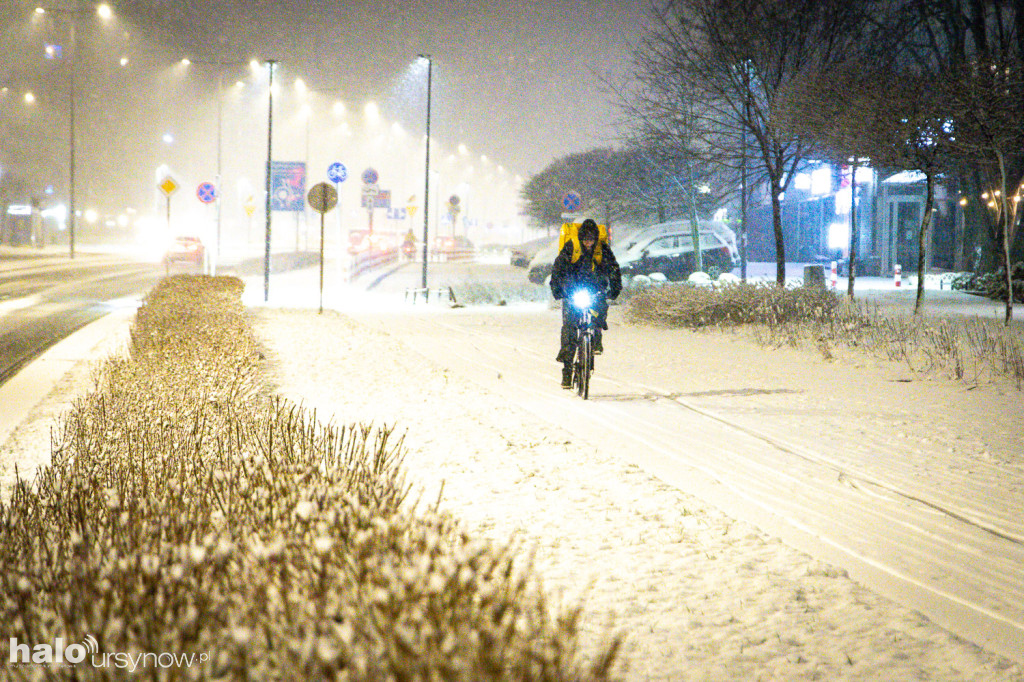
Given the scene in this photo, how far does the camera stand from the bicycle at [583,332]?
11047 millimetres

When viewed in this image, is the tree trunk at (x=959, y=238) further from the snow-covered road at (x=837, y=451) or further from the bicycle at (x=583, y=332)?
the bicycle at (x=583, y=332)

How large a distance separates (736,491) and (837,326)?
400 inches

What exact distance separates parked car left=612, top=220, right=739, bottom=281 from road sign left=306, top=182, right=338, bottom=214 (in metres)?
13.5

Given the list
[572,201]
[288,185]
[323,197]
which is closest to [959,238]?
[572,201]

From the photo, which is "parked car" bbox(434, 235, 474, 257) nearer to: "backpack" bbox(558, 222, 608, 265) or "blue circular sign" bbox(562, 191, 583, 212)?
"blue circular sign" bbox(562, 191, 583, 212)

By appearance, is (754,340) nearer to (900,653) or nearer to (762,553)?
(762,553)

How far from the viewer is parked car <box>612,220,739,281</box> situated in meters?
34.0

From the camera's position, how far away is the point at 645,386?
12117 mm

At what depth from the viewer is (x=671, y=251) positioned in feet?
113

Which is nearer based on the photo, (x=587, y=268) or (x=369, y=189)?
(x=587, y=268)

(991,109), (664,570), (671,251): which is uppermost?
(991,109)

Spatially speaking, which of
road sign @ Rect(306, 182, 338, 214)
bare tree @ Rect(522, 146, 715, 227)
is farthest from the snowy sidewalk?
bare tree @ Rect(522, 146, 715, 227)

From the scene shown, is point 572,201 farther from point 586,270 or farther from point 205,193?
point 586,270

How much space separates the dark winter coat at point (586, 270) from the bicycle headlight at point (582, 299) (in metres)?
0.11
